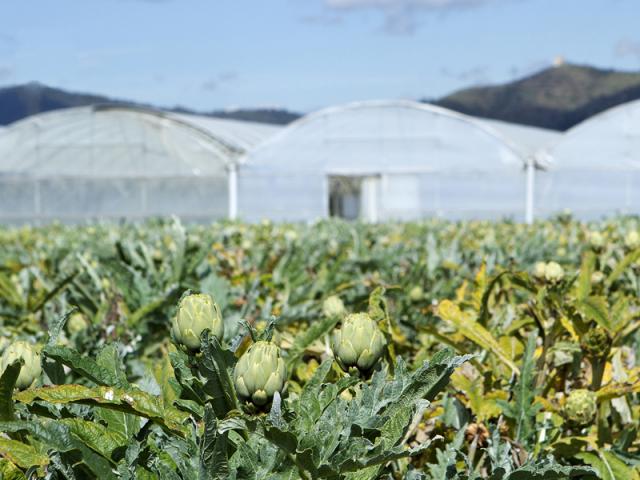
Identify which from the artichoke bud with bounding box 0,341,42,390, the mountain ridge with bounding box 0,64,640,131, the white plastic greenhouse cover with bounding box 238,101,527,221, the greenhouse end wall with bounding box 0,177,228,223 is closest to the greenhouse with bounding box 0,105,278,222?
the greenhouse end wall with bounding box 0,177,228,223

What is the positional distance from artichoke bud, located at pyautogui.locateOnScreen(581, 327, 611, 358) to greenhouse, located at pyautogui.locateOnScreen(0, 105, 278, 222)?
57.3 feet

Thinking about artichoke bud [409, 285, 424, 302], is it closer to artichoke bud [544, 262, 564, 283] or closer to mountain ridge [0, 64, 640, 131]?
artichoke bud [544, 262, 564, 283]

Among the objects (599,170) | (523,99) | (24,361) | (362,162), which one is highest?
(523,99)

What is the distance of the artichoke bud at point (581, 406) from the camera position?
4.66ft

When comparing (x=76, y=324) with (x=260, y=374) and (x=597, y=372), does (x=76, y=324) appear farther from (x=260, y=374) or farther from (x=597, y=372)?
(x=260, y=374)

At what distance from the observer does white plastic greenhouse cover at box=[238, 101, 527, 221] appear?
60.2ft

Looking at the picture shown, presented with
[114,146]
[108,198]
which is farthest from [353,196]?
[108,198]

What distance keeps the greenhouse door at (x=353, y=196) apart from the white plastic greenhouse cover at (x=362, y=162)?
0.69 m

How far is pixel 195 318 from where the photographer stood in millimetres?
1056

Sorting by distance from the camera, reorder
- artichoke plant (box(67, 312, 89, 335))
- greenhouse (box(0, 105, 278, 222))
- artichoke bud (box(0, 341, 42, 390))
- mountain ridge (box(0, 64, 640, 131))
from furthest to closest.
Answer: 1. mountain ridge (box(0, 64, 640, 131))
2. greenhouse (box(0, 105, 278, 222))
3. artichoke plant (box(67, 312, 89, 335))
4. artichoke bud (box(0, 341, 42, 390))

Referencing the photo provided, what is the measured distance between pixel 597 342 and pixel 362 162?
1735 cm

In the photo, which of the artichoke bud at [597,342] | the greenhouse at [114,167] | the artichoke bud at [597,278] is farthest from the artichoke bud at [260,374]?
the greenhouse at [114,167]

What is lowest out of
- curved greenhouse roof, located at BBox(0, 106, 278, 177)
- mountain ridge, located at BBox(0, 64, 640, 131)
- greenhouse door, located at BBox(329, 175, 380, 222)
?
greenhouse door, located at BBox(329, 175, 380, 222)

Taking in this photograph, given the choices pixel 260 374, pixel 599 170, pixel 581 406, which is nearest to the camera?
pixel 260 374
